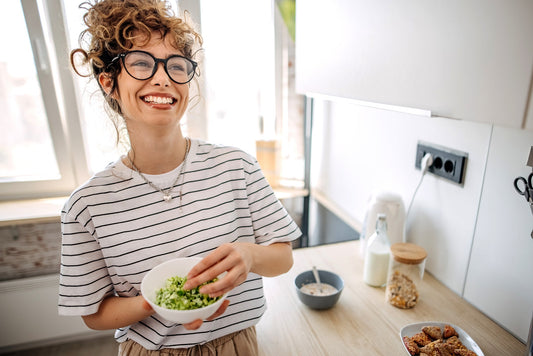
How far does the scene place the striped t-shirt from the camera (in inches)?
29.1

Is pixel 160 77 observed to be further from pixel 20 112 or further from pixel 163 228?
pixel 20 112

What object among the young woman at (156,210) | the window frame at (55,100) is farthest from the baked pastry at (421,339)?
the window frame at (55,100)

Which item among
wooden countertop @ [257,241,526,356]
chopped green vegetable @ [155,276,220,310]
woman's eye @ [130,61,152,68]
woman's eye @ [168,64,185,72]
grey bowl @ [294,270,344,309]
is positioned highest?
woman's eye @ [130,61,152,68]

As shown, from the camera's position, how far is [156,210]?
789 mm

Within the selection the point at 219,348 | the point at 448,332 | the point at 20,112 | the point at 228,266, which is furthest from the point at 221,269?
the point at 20,112

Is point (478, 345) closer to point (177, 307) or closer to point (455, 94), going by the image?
point (455, 94)

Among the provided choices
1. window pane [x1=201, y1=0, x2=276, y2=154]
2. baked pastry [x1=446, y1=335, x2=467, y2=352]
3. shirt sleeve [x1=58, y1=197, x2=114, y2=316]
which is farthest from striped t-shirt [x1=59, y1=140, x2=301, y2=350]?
window pane [x1=201, y1=0, x2=276, y2=154]

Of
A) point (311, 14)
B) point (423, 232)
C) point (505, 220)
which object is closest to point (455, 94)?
point (505, 220)

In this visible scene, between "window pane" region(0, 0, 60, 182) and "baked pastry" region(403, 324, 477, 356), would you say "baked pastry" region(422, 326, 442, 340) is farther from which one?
"window pane" region(0, 0, 60, 182)

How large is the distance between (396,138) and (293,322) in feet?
2.63

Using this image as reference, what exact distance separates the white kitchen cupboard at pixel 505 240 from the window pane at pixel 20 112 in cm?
207

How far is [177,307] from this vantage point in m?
0.64

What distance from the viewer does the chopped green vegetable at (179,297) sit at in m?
0.64

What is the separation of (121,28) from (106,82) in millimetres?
126
